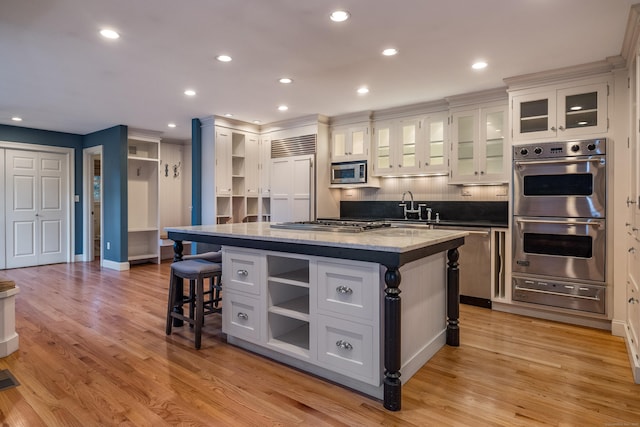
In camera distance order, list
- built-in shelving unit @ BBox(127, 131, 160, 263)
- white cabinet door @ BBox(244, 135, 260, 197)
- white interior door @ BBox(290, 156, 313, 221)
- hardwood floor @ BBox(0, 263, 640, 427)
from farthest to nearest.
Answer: built-in shelving unit @ BBox(127, 131, 160, 263) → white cabinet door @ BBox(244, 135, 260, 197) → white interior door @ BBox(290, 156, 313, 221) → hardwood floor @ BBox(0, 263, 640, 427)

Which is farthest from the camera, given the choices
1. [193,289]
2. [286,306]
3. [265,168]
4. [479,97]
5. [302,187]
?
[265,168]

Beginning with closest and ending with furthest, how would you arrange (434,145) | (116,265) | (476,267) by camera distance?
(476,267) → (434,145) → (116,265)

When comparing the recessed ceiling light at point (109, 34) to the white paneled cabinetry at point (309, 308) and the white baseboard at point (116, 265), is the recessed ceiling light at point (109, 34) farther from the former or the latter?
the white baseboard at point (116, 265)

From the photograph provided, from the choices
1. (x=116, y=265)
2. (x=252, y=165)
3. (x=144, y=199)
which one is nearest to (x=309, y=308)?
(x=252, y=165)

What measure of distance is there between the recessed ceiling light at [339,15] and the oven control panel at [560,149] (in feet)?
7.50

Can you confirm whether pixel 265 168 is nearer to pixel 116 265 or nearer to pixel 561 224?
pixel 116 265

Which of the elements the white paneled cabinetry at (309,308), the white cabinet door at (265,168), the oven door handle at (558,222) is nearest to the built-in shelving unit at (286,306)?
the white paneled cabinetry at (309,308)

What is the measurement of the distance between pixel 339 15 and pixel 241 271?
1962 millimetres

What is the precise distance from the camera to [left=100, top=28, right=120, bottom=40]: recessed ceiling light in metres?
2.76

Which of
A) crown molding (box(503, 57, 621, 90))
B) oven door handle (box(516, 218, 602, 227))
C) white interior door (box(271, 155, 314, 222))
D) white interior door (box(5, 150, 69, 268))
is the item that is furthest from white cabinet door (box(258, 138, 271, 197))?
white interior door (box(5, 150, 69, 268))

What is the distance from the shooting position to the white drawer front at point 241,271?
2736 millimetres

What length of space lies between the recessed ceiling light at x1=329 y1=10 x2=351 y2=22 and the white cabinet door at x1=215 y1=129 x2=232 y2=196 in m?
3.32

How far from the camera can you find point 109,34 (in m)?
2.82

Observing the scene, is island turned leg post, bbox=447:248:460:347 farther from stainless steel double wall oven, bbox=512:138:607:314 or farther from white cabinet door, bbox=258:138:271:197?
white cabinet door, bbox=258:138:271:197
